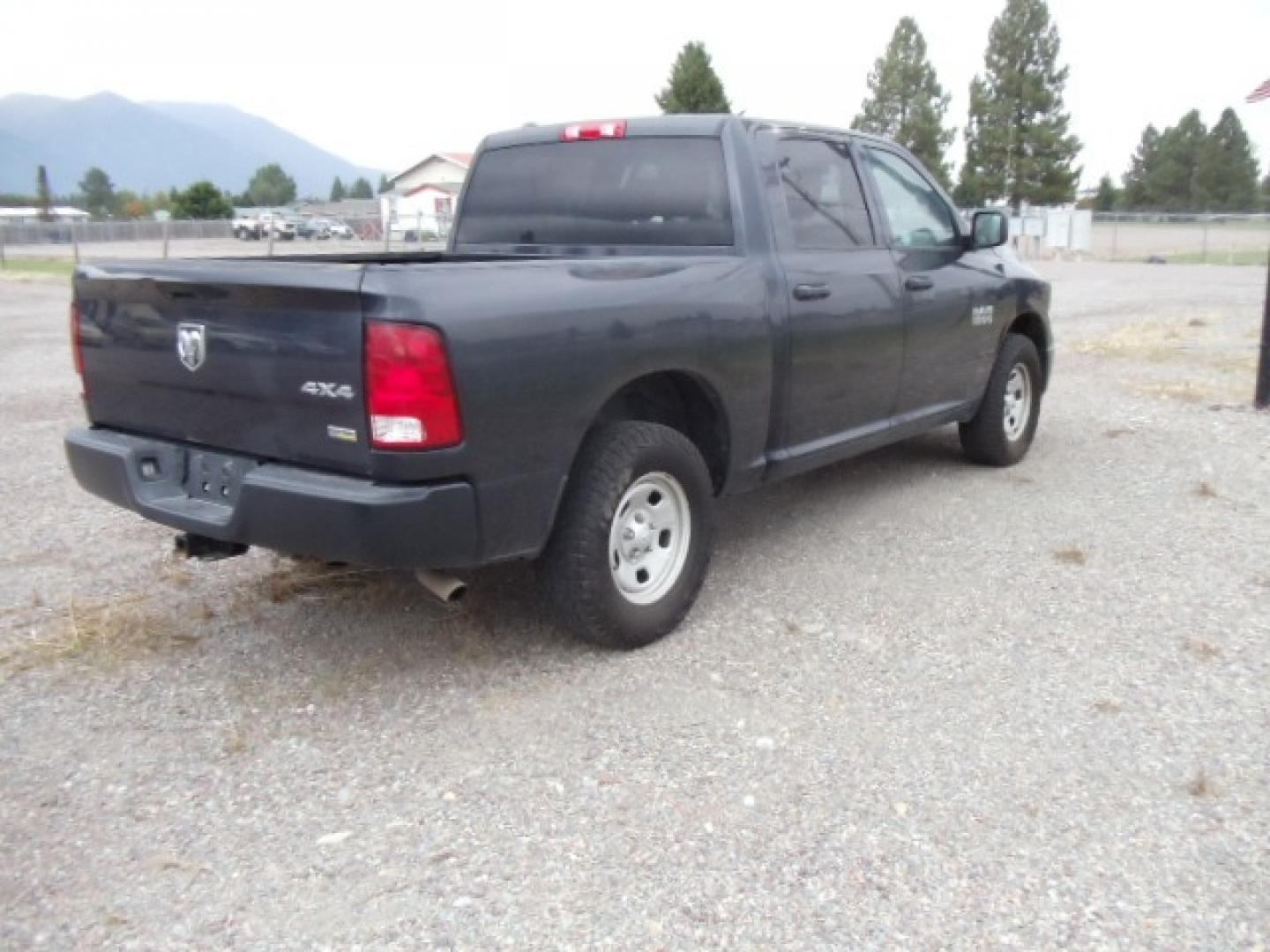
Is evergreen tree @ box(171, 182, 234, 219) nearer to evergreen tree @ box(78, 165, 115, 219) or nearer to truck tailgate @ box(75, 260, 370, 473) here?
evergreen tree @ box(78, 165, 115, 219)

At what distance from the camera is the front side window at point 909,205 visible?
5359 millimetres

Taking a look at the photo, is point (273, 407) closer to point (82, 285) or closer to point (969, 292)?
point (82, 285)

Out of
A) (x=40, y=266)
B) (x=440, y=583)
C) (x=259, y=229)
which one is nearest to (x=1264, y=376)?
(x=440, y=583)

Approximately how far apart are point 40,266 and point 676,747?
3089cm

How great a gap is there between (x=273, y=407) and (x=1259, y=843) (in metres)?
2.91

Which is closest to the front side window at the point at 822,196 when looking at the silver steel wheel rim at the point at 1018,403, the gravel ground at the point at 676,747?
the gravel ground at the point at 676,747

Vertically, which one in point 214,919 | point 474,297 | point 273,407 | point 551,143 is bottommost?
point 214,919

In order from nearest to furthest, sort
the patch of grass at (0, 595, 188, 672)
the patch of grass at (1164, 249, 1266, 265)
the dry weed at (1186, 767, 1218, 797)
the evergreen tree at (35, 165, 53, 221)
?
the dry weed at (1186, 767, 1218, 797)
the patch of grass at (0, 595, 188, 672)
the patch of grass at (1164, 249, 1266, 265)
the evergreen tree at (35, 165, 53, 221)

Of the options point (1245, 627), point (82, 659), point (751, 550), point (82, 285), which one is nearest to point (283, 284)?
point (82, 285)

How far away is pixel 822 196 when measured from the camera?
4.89m

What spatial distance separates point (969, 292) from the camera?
19.0 ft

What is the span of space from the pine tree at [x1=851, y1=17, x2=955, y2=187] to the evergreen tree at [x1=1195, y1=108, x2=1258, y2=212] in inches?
923

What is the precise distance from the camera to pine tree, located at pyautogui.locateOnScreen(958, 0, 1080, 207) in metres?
50.8

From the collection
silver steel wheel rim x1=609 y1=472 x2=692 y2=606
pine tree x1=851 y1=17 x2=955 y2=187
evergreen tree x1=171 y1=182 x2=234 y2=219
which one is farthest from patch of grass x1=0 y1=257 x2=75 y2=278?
pine tree x1=851 y1=17 x2=955 y2=187
